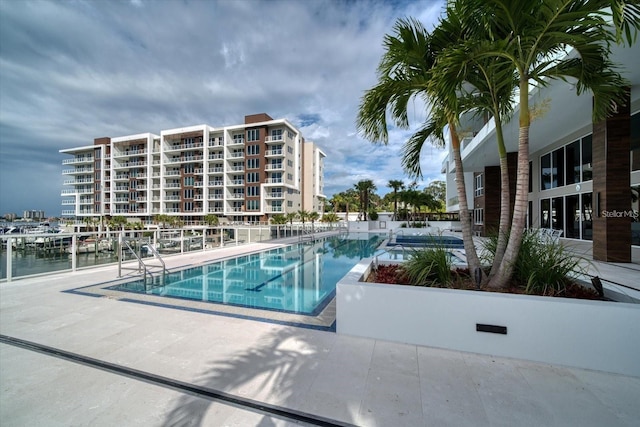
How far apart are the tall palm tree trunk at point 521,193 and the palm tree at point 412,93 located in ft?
1.32

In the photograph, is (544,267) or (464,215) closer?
(544,267)

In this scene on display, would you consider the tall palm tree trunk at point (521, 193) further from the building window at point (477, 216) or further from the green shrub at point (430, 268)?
the building window at point (477, 216)

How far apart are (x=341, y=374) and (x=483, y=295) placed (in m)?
1.80

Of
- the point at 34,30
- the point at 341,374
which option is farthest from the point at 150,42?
the point at 341,374

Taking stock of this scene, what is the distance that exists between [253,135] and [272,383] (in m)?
39.4

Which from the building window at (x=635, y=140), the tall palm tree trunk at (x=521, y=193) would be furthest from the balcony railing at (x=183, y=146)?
the building window at (x=635, y=140)

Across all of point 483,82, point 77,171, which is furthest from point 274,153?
point 77,171

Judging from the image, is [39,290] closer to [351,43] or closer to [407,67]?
[407,67]

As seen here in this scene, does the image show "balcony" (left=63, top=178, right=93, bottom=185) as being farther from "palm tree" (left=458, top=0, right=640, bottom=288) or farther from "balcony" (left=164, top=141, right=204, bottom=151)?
"palm tree" (left=458, top=0, right=640, bottom=288)

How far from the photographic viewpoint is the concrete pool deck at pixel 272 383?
77.1 inches

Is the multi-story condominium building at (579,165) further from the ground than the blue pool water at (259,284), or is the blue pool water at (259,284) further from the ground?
the multi-story condominium building at (579,165)

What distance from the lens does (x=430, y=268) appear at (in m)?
3.78

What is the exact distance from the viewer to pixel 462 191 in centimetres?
404

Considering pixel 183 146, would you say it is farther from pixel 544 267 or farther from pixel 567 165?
pixel 544 267
